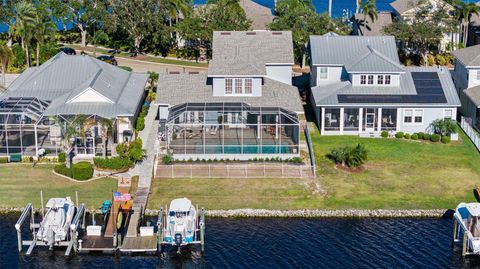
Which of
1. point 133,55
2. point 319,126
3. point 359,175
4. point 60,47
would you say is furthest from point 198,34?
point 359,175

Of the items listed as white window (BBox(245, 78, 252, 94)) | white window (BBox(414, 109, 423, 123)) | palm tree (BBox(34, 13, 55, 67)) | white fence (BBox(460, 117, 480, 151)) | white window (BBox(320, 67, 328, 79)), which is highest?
palm tree (BBox(34, 13, 55, 67))

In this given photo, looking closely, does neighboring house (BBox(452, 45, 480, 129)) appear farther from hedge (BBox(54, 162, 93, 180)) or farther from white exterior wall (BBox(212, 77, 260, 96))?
hedge (BBox(54, 162, 93, 180))

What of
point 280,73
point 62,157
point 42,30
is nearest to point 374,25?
point 280,73

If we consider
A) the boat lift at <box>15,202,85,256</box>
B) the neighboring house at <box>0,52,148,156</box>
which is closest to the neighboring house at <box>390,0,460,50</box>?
the neighboring house at <box>0,52,148,156</box>

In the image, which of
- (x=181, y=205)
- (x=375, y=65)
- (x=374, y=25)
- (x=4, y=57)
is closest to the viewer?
(x=181, y=205)

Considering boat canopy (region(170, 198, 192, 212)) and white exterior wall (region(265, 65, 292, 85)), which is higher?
white exterior wall (region(265, 65, 292, 85))

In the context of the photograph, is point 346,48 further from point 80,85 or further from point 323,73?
point 80,85
